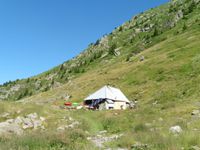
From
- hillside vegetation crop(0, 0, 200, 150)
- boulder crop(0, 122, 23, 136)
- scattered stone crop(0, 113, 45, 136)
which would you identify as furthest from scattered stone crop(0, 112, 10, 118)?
boulder crop(0, 122, 23, 136)

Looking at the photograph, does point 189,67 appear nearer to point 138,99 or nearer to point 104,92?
point 138,99

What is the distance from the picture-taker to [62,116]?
35.8 metres

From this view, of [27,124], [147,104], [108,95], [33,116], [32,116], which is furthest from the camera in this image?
[108,95]

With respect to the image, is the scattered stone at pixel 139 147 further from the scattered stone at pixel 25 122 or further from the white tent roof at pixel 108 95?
the white tent roof at pixel 108 95

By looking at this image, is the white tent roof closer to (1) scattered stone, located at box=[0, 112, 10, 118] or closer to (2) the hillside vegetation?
(2) the hillside vegetation

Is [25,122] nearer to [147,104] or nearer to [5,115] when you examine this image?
[5,115]

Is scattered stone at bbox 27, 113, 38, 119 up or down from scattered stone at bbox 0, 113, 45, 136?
up

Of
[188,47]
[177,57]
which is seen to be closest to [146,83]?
[177,57]

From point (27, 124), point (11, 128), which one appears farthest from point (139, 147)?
point (27, 124)

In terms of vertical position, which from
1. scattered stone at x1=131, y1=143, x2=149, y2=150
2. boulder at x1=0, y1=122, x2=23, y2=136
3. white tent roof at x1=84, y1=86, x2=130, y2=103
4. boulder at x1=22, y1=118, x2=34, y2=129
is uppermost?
white tent roof at x1=84, y1=86, x2=130, y2=103

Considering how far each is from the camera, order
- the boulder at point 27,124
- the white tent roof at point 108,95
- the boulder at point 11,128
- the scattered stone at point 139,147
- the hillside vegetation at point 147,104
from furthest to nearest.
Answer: the white tent roof at point 108,95, the boulder at point 27,124, the boulder at point 11,128, the hillside vegetation at point 147,104, the scattered stone at point 139,147

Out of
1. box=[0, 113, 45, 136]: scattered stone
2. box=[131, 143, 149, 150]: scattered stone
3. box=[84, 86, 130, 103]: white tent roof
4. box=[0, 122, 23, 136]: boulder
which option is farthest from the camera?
box=[84, 86, 130, 103]: white tent roof

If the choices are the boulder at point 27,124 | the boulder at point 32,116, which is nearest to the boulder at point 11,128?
the boulder at point 27,124

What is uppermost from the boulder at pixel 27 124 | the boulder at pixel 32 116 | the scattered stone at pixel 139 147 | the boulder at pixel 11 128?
the boulder at pixel 32 116
